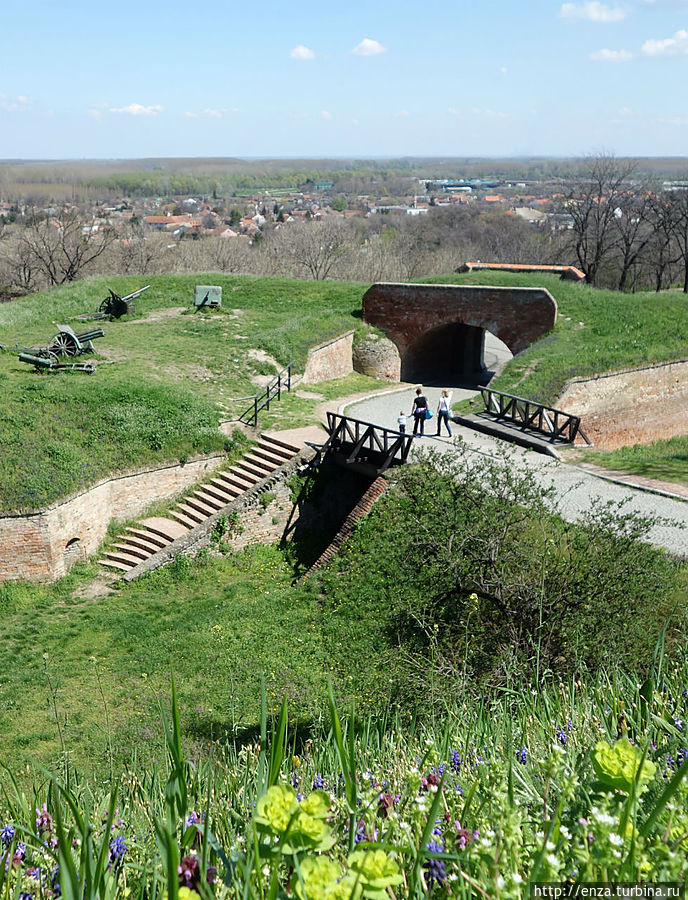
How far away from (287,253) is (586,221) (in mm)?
20928

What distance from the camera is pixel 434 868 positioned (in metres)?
2.54

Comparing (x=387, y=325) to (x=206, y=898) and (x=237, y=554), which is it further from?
(x=206, y=898)

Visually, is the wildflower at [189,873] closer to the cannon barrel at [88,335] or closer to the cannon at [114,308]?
the cannon barrel at [88,335]

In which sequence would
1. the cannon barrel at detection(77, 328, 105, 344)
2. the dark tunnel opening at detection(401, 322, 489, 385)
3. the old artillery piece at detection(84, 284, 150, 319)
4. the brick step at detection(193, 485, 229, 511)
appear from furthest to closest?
the dark tunnel opening at detection(401, 322, 489, 385) → the old artillery piece at detection(84, 284, 150, 319) → the cannon barrel at detection(77, 328, 105, 344) → the brick step at detection(193, 485, 229, 511)

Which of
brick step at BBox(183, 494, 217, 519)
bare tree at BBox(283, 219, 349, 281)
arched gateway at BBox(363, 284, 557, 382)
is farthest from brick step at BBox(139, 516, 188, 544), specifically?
bare tree at BBox(283, 219, 349, 281)

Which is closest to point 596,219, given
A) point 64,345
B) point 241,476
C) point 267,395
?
point 267,395

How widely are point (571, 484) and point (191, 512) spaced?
25.9 feet

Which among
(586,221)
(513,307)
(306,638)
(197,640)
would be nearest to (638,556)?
(306,638)

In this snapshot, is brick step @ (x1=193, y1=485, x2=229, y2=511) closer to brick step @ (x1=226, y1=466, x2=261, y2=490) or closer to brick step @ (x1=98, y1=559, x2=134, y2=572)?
brick step @ (x1=226, y1=466, x2=261, y2=490)

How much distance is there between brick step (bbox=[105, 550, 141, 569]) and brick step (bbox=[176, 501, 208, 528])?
4.93ft

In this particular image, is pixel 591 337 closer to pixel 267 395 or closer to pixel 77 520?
pixel 267 395

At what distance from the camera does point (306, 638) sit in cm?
1245

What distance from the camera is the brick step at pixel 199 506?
54.1 ft

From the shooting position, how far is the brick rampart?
79.9 feet
